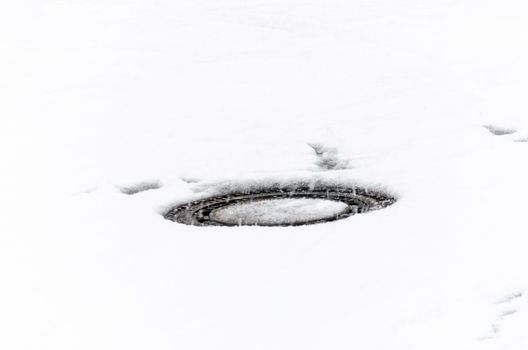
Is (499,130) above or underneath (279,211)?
above

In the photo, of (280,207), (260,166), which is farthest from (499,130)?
(280,207)

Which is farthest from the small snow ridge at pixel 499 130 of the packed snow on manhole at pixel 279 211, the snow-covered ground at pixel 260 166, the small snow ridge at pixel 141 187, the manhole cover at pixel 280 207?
the small snow ridge at pixel 141 187

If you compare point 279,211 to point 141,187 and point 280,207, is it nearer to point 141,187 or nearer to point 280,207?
point 280,207

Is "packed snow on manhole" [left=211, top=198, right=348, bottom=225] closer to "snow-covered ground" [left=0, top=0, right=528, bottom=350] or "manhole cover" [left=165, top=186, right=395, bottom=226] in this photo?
"manhole cover" [left=165, top=186, right=395, bottom=226]

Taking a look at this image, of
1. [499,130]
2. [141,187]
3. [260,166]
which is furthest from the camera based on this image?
[499,130]

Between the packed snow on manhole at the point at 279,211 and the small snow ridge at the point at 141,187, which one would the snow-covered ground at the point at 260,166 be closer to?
the small snow ridge at the point at 141,187

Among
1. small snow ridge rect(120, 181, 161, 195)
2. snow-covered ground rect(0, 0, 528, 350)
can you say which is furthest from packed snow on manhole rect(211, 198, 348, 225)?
small snow ridge rect(120, 181, 161, 195)

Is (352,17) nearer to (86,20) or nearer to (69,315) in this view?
(86,20)
